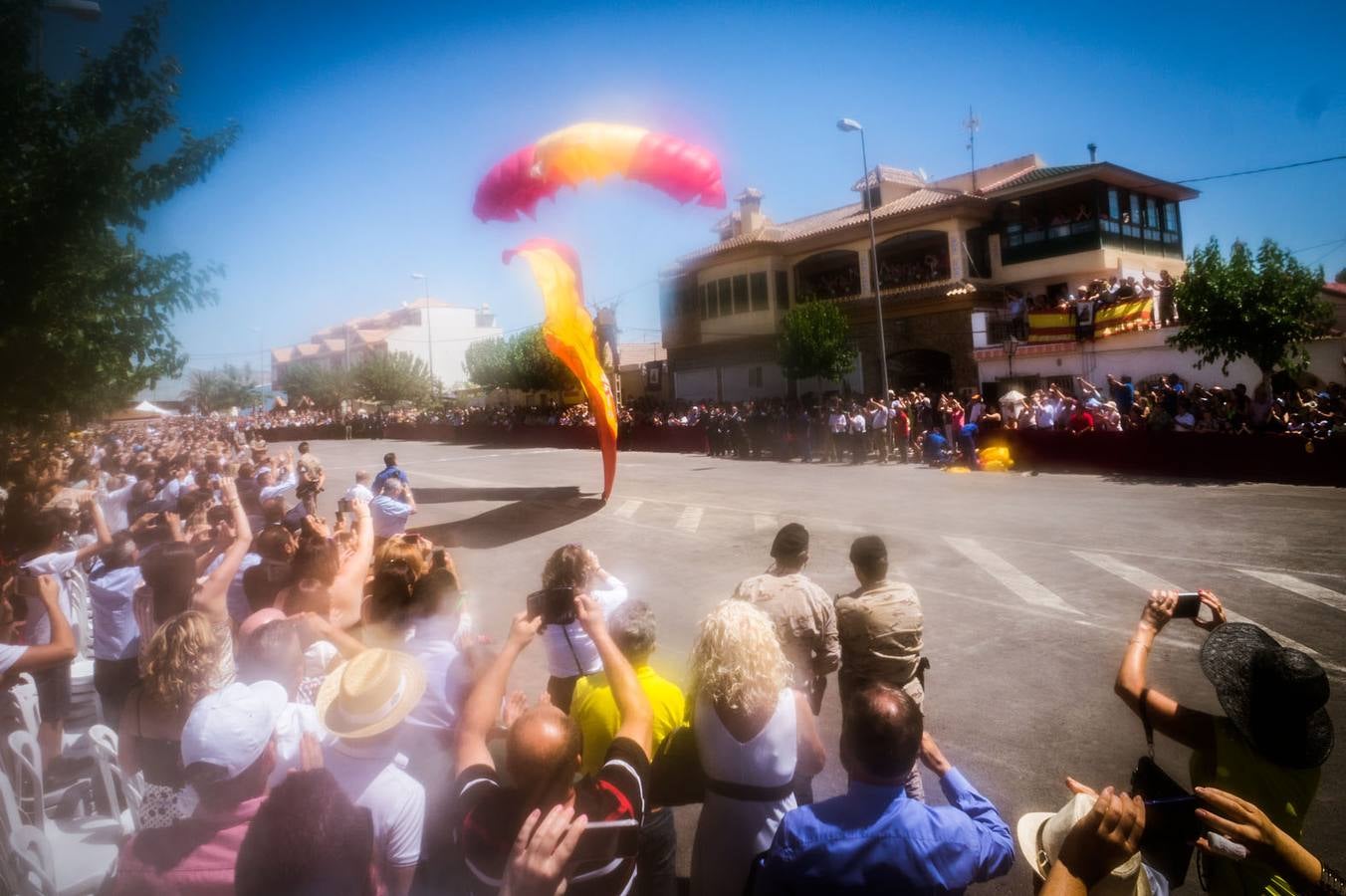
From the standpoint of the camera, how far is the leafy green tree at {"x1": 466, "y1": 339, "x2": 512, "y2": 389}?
4278 centimetres

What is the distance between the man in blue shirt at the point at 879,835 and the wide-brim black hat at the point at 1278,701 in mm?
852

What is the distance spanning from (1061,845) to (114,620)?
5245mm

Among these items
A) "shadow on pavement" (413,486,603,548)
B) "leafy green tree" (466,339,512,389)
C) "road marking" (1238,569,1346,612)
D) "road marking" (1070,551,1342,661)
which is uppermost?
"leafy green tree" (466,339,512,389)

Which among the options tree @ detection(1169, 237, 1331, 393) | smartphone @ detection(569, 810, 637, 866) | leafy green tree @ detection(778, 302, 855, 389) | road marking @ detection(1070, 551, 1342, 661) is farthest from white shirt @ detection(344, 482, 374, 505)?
leafy green tree @ detection(778, 302, 855, 389)

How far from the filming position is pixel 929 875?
2102 millimetres

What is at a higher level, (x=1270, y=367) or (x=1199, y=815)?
(x=1270, y=367)

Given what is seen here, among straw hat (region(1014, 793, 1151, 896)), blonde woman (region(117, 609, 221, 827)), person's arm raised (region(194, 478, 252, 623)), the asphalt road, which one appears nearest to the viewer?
straw hat (region(1014, 793, 1151, 896))

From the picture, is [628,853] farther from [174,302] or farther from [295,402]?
[295,402]

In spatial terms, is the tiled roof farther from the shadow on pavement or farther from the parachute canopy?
the parachute canopy

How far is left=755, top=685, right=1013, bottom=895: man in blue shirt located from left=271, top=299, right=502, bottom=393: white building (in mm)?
71408

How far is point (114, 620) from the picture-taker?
14.9ft

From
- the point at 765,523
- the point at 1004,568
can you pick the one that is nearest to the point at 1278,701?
the point at 1004,568

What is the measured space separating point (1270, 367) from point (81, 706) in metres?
19.6

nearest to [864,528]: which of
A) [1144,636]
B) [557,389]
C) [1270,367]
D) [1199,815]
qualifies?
[1144,636]
